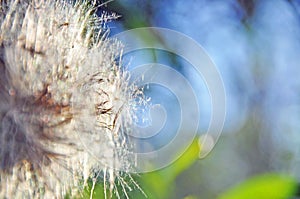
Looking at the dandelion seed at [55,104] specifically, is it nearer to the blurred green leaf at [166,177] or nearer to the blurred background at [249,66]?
the blurred green leaf at [166,177]

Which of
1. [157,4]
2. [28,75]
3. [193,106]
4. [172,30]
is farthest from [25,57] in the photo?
[157,4]

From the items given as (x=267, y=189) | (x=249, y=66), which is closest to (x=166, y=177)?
(x=267, y=189)

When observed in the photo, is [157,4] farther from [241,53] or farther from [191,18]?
[241,53]

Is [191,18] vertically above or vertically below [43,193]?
above

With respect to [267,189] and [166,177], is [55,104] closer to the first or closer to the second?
[166,177]

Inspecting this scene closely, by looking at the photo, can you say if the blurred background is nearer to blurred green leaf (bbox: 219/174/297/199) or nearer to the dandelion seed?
the dandelion seed

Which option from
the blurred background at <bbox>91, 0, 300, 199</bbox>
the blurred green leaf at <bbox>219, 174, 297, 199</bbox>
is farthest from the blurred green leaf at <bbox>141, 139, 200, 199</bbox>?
the blurred background at <bbox>91, 0, 300, 199</bbox>
